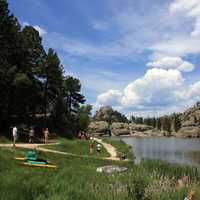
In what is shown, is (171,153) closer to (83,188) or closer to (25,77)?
(25,77)

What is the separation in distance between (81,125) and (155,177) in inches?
3402

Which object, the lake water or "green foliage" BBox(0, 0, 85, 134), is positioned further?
"green foliage" BBox(0, 0, 85, 134)

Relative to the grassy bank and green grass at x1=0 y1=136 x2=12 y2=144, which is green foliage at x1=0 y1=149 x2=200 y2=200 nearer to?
the grassy bank

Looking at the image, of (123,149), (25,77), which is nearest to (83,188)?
(25,77)

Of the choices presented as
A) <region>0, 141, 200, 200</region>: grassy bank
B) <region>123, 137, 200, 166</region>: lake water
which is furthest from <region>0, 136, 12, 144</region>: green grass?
<region>0, 141, 200, 200</region>: grassy bank

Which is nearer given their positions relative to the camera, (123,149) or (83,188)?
(83,188)

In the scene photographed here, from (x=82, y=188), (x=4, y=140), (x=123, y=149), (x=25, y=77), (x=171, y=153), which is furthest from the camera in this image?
(x=171, y=153)

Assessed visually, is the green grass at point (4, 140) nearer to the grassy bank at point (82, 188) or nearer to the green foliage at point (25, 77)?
the green foliage at point (25, 77)

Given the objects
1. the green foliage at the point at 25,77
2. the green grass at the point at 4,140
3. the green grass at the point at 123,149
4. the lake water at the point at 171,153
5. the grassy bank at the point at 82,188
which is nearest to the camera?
the grassy bank at the point at 82,188

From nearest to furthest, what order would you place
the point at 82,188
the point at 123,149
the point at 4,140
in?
the point at 82,188 < the point at 4,140 < the point at 123,149

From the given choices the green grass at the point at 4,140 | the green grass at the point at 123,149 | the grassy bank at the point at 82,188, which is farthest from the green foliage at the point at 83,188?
the green grass at the point at 123,149

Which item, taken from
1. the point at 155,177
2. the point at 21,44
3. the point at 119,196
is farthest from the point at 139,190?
the point at 21,44

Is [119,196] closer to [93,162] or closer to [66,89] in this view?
[93,162]

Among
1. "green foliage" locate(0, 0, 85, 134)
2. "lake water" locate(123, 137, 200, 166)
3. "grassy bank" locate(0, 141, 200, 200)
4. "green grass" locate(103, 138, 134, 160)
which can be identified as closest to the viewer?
"grassy bank" locate(0, 141, 200, 200)
